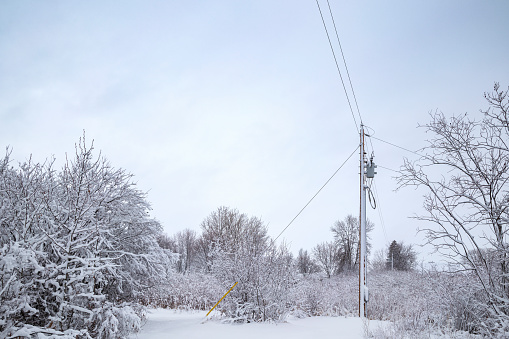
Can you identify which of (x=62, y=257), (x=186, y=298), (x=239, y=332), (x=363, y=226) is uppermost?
(x=363, y=226)

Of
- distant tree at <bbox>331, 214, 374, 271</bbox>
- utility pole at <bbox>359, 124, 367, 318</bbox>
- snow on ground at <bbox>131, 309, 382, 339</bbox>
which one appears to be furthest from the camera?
distant tree at <bbox>331, 214, 374, 271</bbox>

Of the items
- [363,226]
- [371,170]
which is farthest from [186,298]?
[371,170]

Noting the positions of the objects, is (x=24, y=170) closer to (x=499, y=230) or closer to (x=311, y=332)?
(x=311, y=332)

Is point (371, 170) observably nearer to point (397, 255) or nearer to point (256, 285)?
point (256, 285)

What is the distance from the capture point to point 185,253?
5503 cm

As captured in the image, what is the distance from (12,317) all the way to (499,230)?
728cm

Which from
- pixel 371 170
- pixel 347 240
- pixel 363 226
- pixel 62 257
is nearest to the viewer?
pixel 62 257

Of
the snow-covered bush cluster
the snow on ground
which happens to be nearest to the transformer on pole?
the snow on ground

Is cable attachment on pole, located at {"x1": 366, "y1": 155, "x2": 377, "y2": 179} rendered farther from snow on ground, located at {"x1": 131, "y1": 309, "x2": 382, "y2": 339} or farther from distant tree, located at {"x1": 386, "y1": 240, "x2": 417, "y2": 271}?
distant tree, located at {"x1": 386, "y1": 240, "x2": 417, "y2": 271}

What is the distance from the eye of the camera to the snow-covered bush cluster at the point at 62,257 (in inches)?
143

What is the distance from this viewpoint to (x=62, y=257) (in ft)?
14.2

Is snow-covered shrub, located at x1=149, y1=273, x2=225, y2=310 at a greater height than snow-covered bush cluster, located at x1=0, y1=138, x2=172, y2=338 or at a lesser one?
lesser

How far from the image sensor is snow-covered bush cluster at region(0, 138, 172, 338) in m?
3.64

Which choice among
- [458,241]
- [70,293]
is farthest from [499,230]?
[70,293]
